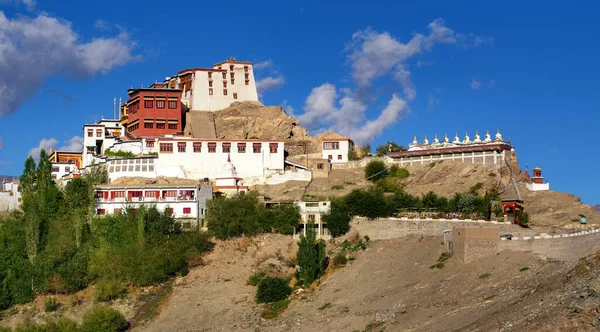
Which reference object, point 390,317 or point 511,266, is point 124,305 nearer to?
point 390,317

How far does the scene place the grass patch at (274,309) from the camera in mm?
64500

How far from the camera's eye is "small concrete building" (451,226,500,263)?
60.8 metres

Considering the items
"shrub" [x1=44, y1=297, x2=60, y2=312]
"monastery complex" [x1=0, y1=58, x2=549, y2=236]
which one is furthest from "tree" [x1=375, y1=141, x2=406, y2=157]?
"shrub" [x1=44, y1=297, x2=60, y2=312]

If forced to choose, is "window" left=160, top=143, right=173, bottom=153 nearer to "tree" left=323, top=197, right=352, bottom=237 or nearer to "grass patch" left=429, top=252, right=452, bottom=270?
"tree" left=323, top=197, right=352, bottom=237

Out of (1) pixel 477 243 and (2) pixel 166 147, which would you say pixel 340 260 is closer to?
(1) pixel 477 243

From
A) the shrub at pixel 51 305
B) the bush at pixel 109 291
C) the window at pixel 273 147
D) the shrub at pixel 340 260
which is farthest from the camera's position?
the window at pixel 273 147

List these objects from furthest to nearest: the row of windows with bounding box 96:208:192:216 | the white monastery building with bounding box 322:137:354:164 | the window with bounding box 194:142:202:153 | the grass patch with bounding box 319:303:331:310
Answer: the white monastery building with bounding box 322:137:354:164 < the window with bounding box 194:142:202:153 < the row of windows with bounding box 96:208:192:216 < the grass patch with bounding box 319:303:331:310

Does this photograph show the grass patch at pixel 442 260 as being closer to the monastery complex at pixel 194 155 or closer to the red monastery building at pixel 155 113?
the monastery complex at pixel 194 155

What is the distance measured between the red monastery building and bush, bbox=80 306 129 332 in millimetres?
→ 36303

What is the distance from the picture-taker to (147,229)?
77250mm

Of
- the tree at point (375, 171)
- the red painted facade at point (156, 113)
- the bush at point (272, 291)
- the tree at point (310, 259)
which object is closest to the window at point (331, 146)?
the tree at point (375, 171)

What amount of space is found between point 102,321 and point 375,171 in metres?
34.7

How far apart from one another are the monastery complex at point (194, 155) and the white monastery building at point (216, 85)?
0.12 m

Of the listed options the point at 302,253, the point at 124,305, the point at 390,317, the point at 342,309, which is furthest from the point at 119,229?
the point at 390,317
